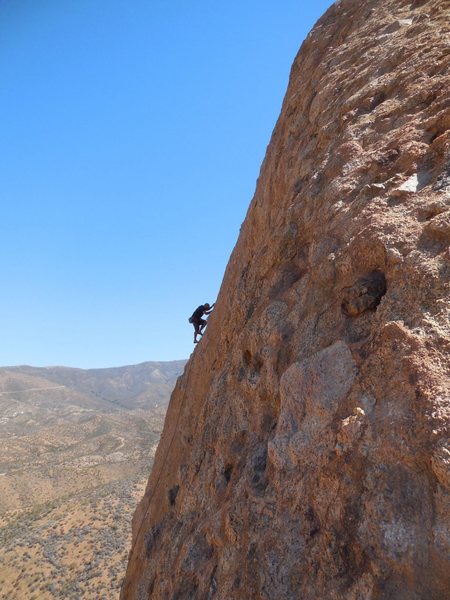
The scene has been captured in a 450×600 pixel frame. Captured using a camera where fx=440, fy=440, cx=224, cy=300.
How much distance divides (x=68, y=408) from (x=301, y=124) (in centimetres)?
12391

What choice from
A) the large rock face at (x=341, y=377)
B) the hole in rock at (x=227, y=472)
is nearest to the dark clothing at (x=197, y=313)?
the large rock face at (x=341, y=377)

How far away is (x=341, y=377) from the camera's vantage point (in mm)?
4355

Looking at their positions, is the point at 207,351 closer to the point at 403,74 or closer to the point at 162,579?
the point at 162,579

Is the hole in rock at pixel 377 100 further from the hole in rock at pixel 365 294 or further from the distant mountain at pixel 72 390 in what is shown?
the distant mountain at pixel 72 390

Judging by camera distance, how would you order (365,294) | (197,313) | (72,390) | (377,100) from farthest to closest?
(72,390) → (197,313) → (377,100) → (365,294)

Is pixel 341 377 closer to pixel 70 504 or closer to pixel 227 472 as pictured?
pixel 227 472

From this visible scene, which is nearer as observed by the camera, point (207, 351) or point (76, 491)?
point (207, 351)

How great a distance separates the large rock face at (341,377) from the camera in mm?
3453

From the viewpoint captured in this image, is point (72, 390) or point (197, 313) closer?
point (197, 313)

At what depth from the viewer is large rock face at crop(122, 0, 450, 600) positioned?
3453 millimetres

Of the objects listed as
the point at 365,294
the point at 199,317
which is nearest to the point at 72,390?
the point at 199,317

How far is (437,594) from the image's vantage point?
2.97 m

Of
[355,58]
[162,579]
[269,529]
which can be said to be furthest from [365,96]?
[162,579]

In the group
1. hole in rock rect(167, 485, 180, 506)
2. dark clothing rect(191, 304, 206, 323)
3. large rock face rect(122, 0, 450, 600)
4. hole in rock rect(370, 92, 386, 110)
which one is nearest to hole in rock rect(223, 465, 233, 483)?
large rock face rect(122, 0, 450, 600)
